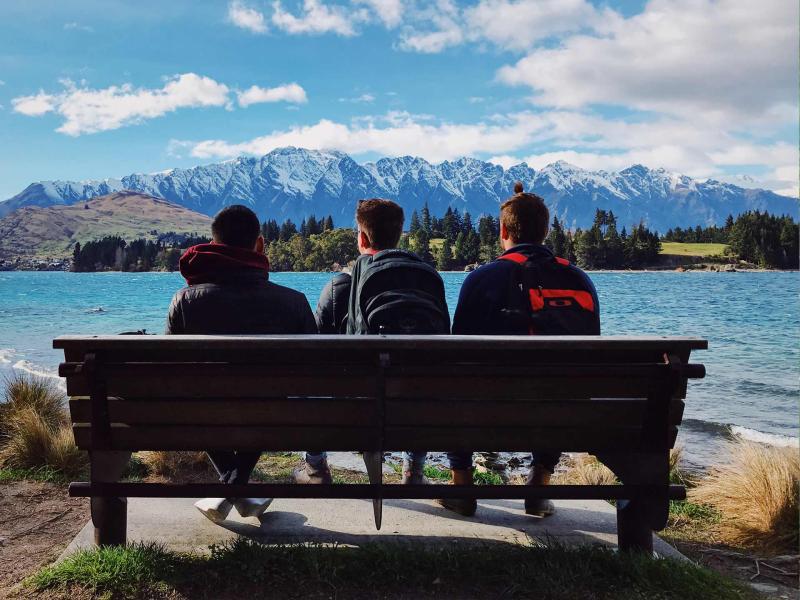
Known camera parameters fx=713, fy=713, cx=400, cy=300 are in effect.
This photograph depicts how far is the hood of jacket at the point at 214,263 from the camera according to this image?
4543 mm

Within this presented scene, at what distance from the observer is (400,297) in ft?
14.5

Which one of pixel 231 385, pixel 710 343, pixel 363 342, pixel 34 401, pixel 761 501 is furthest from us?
pixel 710 343

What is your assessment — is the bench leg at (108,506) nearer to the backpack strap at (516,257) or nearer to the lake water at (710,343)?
the backpack strap at (516,257)

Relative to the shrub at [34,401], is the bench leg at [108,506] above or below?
above

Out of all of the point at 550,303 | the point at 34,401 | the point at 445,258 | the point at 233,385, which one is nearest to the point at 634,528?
the point at 550,303

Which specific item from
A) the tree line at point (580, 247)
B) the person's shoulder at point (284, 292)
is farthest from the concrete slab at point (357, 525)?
the tree line at point (580, 247)

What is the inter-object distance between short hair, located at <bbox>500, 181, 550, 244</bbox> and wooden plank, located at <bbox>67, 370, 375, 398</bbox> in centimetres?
171

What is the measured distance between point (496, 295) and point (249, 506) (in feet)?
6.94

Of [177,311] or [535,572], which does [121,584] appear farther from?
[535,572]

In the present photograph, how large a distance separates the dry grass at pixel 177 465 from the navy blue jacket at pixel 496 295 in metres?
4.17

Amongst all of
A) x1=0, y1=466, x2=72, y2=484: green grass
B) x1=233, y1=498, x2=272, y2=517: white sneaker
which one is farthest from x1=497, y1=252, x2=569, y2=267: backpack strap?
x1=0, y1=466, x2=72, y2=484: green grass

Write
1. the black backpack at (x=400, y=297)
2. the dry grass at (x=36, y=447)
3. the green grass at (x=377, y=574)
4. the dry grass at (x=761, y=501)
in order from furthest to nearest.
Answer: the dry grass at (x=36, y=447), the dry grass at (x=761, y=501), the black backpack at (x=400, y=297), the green grass at (x=377, y=574)

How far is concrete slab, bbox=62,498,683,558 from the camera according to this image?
4.46 m

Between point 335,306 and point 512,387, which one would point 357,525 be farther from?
point 512,387
